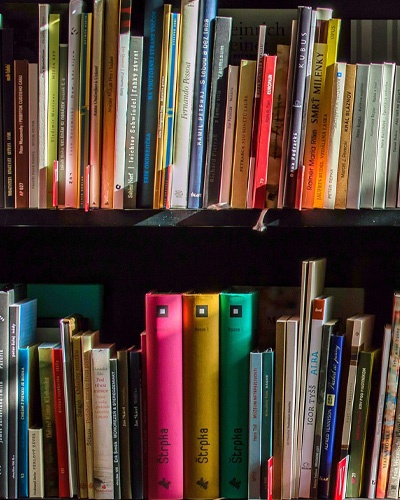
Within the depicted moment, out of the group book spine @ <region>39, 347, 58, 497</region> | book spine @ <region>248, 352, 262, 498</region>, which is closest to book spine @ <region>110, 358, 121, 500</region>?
book spine @ <region>39, 347, 58, 497</region>

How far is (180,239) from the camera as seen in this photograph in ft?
4.35

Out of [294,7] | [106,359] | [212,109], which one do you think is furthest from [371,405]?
[294,7]

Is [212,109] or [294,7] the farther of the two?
[294,7]

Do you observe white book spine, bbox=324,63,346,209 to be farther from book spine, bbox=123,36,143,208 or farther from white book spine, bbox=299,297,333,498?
book spine, bbox=123,36,143,208

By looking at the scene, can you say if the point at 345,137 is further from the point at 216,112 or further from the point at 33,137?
the point at 33,137

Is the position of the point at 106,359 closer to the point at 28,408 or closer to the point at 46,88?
the point at 28,408

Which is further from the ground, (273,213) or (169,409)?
(273,213)

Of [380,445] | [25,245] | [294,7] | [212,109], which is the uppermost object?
[294,7]

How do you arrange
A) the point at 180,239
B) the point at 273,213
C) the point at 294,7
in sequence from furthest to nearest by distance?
the point at 180,239 → the point at 294,7 → the point at 273,213

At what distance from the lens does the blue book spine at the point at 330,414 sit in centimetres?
105

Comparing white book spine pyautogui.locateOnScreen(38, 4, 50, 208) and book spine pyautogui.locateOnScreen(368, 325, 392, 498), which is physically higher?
white book spine pyautogui.locateOnScreen(38, 4, 50, 208)

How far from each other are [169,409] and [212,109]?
522mm

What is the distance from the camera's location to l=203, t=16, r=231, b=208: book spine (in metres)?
1.02

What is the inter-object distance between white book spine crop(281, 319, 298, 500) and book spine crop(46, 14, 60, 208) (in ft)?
1.57
